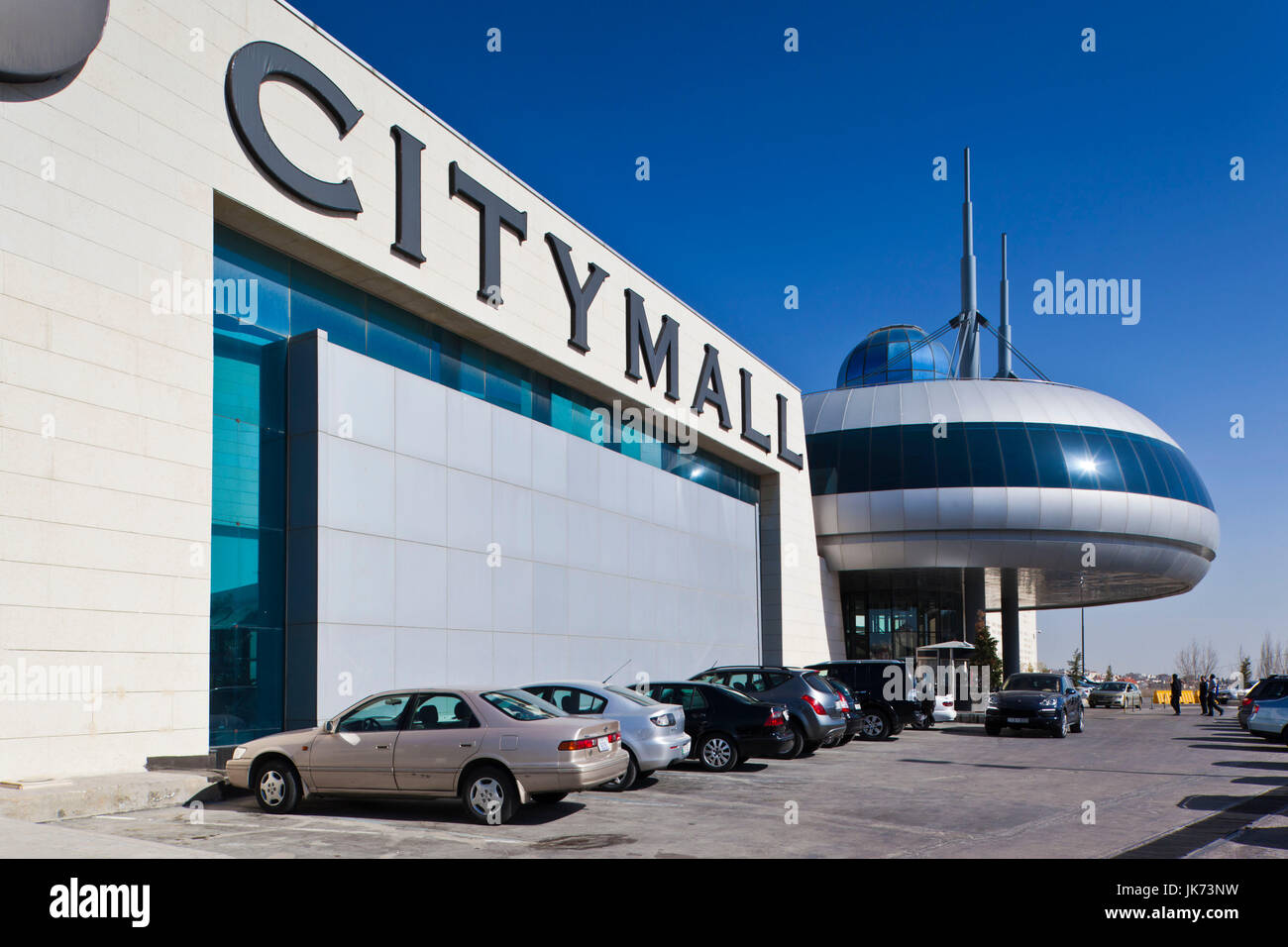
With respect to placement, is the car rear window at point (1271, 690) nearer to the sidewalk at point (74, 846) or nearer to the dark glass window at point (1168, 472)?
the dark glass window at point (1168, 472)

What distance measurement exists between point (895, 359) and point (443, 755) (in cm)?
4799

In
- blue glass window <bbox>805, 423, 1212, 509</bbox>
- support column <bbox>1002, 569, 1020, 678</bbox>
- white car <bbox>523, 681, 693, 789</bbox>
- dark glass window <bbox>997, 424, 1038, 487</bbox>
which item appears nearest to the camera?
white car <bbox>523, 681, 693, 789</bbox>

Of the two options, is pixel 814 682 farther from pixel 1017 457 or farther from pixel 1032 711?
pixel 1017 457

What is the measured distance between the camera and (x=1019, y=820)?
11102 mm

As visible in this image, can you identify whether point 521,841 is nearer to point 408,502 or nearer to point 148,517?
point 148,517

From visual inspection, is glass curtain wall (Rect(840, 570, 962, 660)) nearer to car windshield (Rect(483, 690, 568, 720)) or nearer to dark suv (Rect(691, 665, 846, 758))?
dark suv (Rect(691, 665, 846, 758))

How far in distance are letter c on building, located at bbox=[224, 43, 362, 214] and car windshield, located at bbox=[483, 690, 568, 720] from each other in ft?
27.7

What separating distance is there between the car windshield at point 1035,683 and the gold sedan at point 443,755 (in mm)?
21371

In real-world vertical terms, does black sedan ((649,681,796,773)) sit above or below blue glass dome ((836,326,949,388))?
below

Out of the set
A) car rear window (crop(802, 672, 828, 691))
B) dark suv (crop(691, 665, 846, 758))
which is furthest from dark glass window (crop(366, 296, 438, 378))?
car rear window (crop(802, 672, 828, 691))

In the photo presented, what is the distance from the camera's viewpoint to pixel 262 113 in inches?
594

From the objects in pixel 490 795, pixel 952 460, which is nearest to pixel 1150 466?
pixel 952 460

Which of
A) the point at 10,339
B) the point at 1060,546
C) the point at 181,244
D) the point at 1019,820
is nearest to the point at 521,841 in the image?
the point at 1019,820

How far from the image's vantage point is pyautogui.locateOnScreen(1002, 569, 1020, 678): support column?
45.6 m
